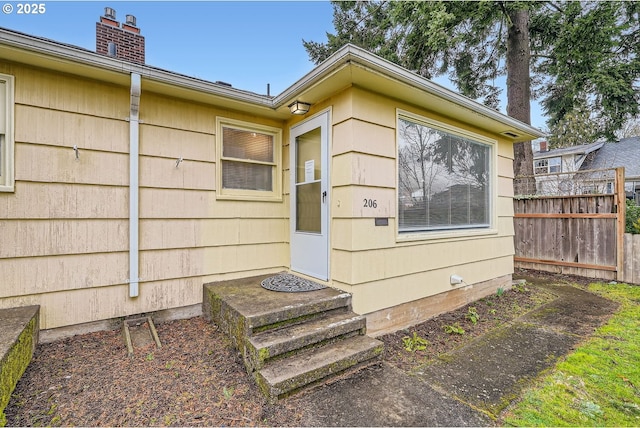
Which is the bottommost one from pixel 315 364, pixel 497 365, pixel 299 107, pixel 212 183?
pixel 497 365

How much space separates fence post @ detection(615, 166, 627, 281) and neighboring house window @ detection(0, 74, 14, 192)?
8375 mm

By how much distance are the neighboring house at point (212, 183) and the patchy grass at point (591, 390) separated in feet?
4.61

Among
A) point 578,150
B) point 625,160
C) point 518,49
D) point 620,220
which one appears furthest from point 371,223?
point 625,160

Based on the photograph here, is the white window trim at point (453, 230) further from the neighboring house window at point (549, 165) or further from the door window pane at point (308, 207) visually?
the neighboring house window at point (549, 165)

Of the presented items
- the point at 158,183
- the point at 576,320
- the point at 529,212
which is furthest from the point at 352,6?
the point at 576,320

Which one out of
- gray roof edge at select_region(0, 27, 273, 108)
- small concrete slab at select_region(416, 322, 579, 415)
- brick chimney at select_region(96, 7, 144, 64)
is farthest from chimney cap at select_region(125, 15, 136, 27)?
small concrete slab at select_region(416, 322, 579, 415)

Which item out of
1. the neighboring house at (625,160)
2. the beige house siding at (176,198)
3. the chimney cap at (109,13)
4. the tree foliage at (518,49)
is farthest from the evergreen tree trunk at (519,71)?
the neighboring house at (625,160)

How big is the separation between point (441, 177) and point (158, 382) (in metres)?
3.81

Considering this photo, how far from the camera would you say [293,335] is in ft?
7.82

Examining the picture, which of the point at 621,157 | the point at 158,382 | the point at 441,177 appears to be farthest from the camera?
the point at 621,157

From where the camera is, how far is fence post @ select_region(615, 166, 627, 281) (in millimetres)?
5133

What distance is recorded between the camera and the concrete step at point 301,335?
2188mm

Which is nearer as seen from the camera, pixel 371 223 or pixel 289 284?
pixel 371 223

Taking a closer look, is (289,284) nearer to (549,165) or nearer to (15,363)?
(15,363)
